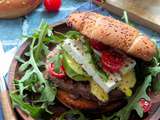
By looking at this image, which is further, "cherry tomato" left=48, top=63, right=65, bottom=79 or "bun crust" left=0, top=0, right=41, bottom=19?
"bun crust" left=0, top=0, right=41, bottom=19

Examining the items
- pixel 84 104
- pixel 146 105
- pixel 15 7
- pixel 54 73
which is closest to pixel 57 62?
pixel 54 73

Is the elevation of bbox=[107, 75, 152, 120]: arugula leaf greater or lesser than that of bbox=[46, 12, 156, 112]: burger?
lesser

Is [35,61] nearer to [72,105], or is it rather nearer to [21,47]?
[21,47]

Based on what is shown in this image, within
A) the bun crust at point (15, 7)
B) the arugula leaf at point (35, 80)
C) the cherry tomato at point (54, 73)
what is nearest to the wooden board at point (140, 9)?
the bun crust at point (15, 7)

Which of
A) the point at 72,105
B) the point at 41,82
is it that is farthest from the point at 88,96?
the point at 41,82

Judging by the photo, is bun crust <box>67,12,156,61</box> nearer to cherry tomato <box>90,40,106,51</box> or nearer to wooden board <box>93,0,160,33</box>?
cherry tomato <box>90,40,106,51</box>

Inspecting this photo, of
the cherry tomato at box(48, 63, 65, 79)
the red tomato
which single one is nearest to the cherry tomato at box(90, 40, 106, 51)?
the cherry tomato at box(48, 63, 65, 79)

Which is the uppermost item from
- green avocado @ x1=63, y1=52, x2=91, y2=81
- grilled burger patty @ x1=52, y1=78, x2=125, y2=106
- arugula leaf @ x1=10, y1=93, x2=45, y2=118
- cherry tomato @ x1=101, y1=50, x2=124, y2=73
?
cherry tomato @ x1=101, y1=50, x2=124, y2=73

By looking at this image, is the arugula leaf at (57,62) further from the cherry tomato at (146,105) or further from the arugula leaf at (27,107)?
the cherry tomato at (146,105)
